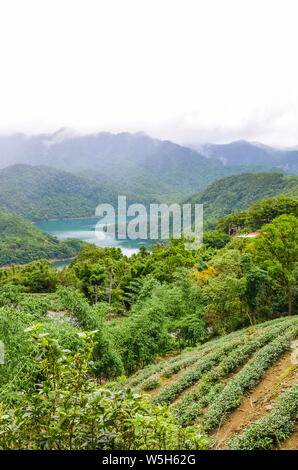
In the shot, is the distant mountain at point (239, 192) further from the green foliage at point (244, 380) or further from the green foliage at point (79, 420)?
the green foliage at point (79, 420)

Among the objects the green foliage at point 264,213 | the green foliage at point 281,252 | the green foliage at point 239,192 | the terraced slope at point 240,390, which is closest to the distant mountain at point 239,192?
the green foliage at point 239,192

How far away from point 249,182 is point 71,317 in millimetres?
125275

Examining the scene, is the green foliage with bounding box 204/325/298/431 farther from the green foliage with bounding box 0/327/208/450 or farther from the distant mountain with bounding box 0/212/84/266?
the distant mountain with bounding box 0/212/84/266

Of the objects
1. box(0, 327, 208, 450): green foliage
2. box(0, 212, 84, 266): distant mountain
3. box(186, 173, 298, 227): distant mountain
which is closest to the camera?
box(0, 327, 208, 450): green foliage

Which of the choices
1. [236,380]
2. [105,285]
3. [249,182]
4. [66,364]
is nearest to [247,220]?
[105,285]

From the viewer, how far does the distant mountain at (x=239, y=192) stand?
4197 inches

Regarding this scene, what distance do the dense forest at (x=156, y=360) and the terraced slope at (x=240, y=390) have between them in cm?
3

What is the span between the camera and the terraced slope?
4.33 meters

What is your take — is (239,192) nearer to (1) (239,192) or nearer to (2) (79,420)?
(1) (239,192)

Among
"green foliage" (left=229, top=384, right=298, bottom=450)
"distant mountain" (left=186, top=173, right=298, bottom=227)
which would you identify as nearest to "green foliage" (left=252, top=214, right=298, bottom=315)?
"green foliage" (left=229, top=384, right=298, bottom=450)

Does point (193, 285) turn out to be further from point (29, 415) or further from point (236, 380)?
point (29, 415)

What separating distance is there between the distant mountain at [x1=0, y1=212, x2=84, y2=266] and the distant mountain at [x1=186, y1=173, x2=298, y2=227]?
47.9 metres

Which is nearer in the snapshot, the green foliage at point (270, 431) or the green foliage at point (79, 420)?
the green foliage at point (79, 420)
